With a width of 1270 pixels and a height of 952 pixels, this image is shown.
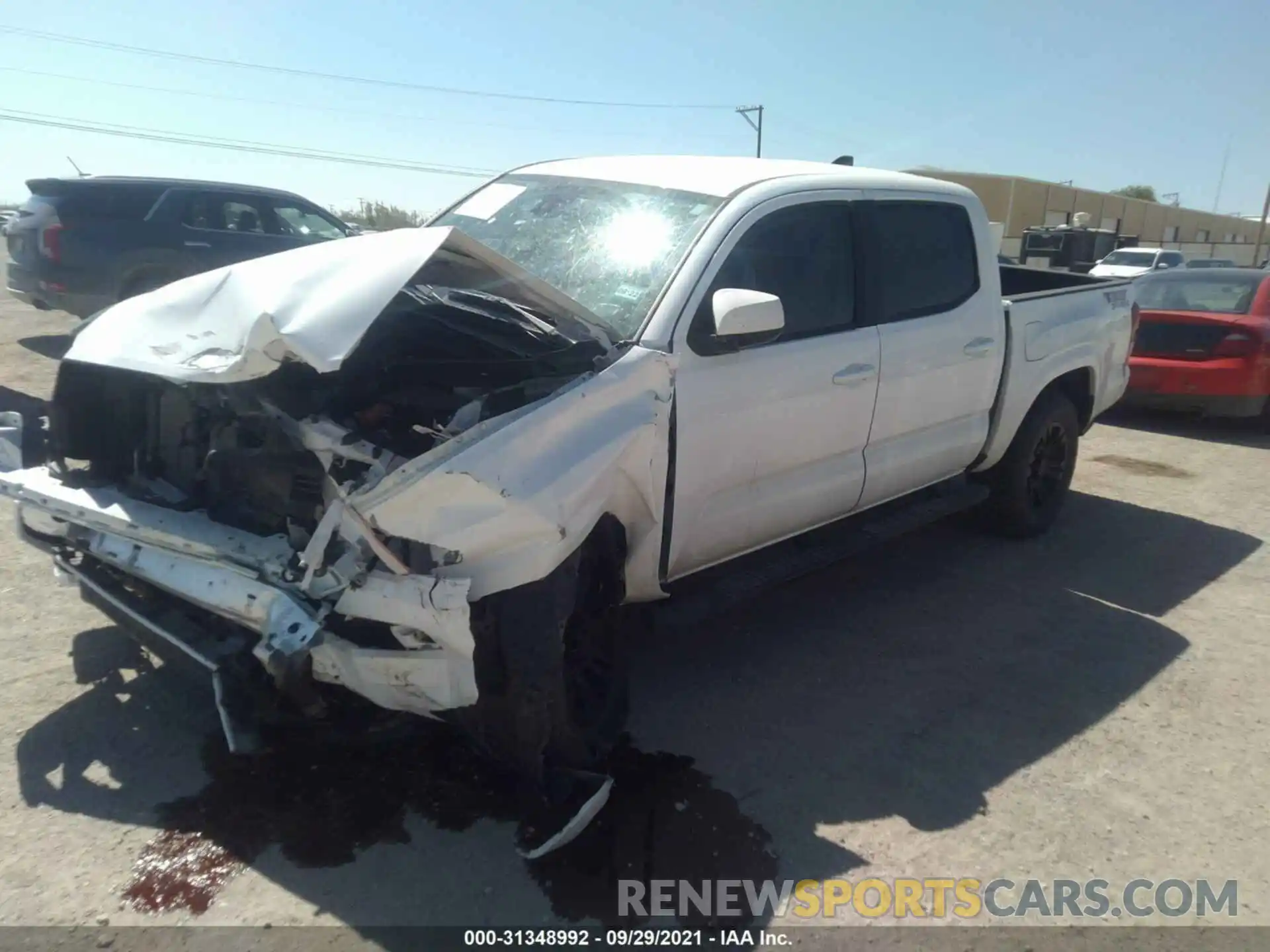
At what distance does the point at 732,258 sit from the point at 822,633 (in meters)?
1.91

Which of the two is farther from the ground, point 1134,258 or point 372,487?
point 372,487

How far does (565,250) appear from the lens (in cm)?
402

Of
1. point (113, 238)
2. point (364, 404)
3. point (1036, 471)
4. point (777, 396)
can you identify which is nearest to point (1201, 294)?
point (1036, 471)

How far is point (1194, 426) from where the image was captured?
33.4 feet

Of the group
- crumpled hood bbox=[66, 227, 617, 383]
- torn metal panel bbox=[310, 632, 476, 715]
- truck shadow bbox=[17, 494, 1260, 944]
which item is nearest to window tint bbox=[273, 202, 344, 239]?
truck shadow bbox=[17, 494, 1260, 944]

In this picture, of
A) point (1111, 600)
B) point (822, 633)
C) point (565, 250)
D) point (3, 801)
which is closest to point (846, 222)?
point (565, 250)

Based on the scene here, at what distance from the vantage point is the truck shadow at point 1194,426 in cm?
955

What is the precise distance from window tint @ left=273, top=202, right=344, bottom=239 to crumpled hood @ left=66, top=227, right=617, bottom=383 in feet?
27.8

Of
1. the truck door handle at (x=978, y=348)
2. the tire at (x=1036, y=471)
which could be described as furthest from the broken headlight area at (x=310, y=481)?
the tire at (x=1036, y=471)

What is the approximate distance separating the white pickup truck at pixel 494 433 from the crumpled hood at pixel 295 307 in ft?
0.04

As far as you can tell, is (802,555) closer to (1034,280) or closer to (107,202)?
(1034,280)

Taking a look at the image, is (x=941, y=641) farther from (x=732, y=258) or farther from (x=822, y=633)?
(x=732, y=258)

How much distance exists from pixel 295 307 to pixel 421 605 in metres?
0.93

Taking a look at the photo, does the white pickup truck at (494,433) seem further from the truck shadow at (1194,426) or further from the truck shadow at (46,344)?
the truck shadow at (46,344)
